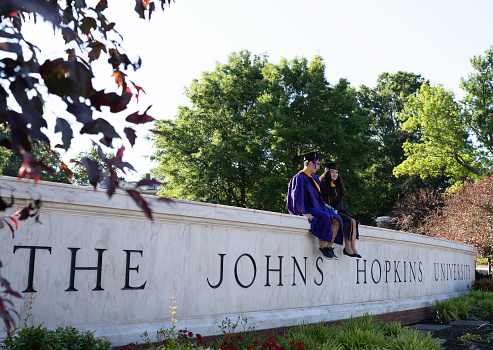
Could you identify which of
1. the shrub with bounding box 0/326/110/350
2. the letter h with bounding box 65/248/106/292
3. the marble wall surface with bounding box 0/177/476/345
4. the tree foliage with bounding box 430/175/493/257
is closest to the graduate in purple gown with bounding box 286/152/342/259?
the marble wall surface with bounding box 0/177/476/345

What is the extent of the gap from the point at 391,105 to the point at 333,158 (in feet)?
61.3

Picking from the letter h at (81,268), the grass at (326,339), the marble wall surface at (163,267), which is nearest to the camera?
the marble wall surface at (163,267)

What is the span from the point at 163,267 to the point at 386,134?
38086 millimetres

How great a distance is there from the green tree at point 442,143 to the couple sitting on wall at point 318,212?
24.6 m

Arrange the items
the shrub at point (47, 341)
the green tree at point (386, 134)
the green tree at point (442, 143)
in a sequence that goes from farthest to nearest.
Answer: the green tree at point (386, 134) < the green tree at point (442, 143) < the shrub at point (47, 341)

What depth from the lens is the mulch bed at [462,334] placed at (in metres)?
6.56

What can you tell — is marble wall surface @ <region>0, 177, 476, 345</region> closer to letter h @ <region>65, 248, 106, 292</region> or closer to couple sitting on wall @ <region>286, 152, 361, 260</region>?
letter h @ <region>65, 248, 106, 292</region>

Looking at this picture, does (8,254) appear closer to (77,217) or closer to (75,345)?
(77,217)

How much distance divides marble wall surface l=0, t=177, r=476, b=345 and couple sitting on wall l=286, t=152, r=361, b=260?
0.62ft

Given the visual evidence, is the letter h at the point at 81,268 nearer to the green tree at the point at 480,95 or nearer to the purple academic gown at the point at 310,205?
the purple academic gown at the point at 310,205

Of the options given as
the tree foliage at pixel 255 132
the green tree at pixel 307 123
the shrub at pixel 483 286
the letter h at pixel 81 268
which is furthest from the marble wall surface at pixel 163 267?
the tree foliage at pixel 255 132

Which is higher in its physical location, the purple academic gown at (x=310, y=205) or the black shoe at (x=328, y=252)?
the purple academic gown at (x=310, y=205)

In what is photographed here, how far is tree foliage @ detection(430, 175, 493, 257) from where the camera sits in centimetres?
1625

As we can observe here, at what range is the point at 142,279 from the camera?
16.4 ft
